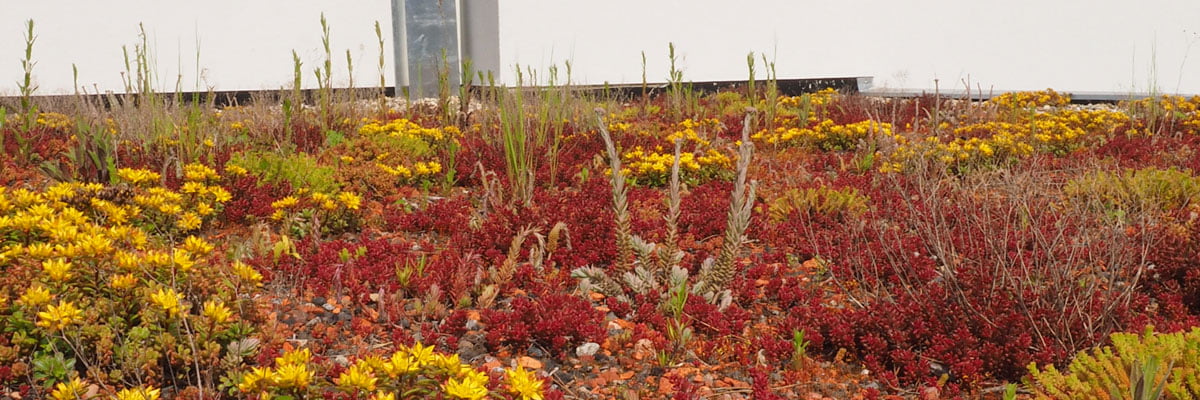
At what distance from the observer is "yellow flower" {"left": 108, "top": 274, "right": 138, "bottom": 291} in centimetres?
265

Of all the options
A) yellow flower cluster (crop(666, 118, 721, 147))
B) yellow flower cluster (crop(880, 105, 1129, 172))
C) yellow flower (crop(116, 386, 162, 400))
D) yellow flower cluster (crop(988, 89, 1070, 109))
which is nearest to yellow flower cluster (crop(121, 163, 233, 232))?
yellow flower (crop(116, 386, 162, 400))

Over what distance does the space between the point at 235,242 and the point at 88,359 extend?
5.59ft

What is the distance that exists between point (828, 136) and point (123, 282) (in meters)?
6.65

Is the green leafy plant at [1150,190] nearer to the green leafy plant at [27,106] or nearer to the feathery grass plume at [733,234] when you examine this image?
the feathery grass plume at [733,234]

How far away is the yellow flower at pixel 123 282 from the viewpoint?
2.65 m

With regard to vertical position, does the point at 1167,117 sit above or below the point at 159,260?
above

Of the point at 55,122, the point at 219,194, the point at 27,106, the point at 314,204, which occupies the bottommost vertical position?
the point at 314,204

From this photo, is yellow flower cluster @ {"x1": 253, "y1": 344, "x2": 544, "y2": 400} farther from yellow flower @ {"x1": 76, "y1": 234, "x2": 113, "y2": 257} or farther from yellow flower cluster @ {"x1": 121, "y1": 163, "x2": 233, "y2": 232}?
yellow flower cluster @ {"x1": 121, "y1": 163, "x2": 233, "y2": 232}

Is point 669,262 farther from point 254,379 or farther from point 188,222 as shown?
point 188,222

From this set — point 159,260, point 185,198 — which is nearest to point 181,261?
point 159,260

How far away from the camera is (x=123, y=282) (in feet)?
8.73

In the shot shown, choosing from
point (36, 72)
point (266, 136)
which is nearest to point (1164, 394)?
point (266, 136)

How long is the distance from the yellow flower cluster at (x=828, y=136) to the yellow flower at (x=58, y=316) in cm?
614

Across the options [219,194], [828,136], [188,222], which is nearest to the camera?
[188,222]
